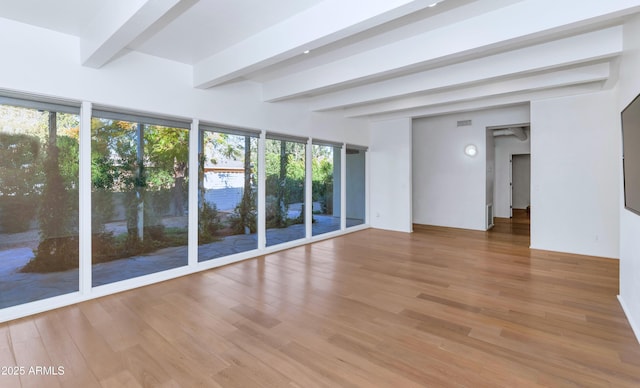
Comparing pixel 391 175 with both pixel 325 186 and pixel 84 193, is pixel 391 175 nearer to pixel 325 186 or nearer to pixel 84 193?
pixel 325 186

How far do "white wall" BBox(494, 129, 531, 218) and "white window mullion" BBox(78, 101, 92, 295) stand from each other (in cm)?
1053

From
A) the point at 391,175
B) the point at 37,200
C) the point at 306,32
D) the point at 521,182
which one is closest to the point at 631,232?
the point at 306,32

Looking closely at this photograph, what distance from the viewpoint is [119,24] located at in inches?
98.0

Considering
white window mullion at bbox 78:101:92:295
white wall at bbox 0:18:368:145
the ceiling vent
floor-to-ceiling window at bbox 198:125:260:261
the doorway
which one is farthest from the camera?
the doorway

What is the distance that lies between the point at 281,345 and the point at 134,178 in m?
2.75

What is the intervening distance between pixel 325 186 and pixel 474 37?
4171mm

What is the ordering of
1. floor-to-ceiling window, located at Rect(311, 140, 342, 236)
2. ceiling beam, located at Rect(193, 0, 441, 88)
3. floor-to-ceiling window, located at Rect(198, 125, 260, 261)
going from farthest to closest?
floor-to-ceiling window, located at Rect(311, 140, 342, 236) < floor-to-ceiling window, located at Rect(198, 125, 260, 261) < ceiling beam, located at Rect(193, 0, 441, 88)

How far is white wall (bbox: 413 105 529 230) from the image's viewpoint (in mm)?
7137

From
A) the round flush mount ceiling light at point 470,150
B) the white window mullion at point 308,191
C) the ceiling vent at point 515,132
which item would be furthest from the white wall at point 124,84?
the ceiling vent at point 515,132

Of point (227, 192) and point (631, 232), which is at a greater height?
point (227, 192)

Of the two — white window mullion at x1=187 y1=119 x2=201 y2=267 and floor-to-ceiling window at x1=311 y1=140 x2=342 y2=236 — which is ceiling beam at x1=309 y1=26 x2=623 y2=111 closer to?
floor-to-ceiling window at x1=311 y1=140 x2=342 y2=236

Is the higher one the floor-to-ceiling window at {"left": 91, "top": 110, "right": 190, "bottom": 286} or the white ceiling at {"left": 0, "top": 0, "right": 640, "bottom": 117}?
the white ceiling at {"left": 0, "top": 0, "right": 640, "bottom": 117}

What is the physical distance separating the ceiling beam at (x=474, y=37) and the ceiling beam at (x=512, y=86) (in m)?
1.34

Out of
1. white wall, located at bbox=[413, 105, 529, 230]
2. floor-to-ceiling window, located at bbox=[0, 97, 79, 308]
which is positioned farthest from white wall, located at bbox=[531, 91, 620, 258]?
floor-to-ceiling window, located at bbox=[0, 97, 79, 308]
